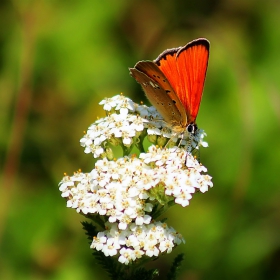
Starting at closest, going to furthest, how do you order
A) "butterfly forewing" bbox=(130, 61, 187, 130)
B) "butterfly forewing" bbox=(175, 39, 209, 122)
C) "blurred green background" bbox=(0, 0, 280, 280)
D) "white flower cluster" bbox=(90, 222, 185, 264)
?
"white flower cluster" bbox=(90, 222, 185, 264) < "butterfly forewing" bbox=(175, 39, 209, 122) < "butterfly forewing" bbox=(130, 61, 187, 130) < "blurred green background" bbox=(0, 0, 280, 280)

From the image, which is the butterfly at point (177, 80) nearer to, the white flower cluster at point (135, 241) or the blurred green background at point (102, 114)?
the white flower cluster at point (135, 241)

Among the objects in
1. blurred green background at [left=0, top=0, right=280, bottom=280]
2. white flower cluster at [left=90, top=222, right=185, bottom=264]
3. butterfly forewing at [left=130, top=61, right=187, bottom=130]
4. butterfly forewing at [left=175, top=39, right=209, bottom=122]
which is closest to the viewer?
white flower cluster at [left=90, top=222, right=185, bottom=264]

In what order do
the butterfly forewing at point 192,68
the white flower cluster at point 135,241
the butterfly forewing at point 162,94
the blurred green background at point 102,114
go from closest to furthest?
1. the white flower cluster at point 135,241
2. the butterfly forewing at point 192,68
3. the butterfly forewing at point 162,94
4. the blurred green background at point 102,114

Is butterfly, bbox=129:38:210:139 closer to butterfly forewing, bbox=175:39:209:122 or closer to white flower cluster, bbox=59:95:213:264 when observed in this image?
butterfly forewing, bbox=175:39:209:122

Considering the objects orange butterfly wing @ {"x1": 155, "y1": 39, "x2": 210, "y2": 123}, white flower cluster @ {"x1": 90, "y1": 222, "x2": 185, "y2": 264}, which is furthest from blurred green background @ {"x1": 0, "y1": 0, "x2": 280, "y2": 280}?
white flower cluster @ {"x1": 90, "y1": 222, "x2": 185, "y2": 264}

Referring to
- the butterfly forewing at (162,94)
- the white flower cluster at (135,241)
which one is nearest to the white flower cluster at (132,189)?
the white flower cluster at (135,241)

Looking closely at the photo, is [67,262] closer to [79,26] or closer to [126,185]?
[126,185]

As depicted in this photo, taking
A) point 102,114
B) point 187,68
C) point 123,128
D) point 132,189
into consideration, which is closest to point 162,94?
point 187,68

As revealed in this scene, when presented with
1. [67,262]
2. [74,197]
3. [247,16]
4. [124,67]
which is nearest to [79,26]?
[124,67]
